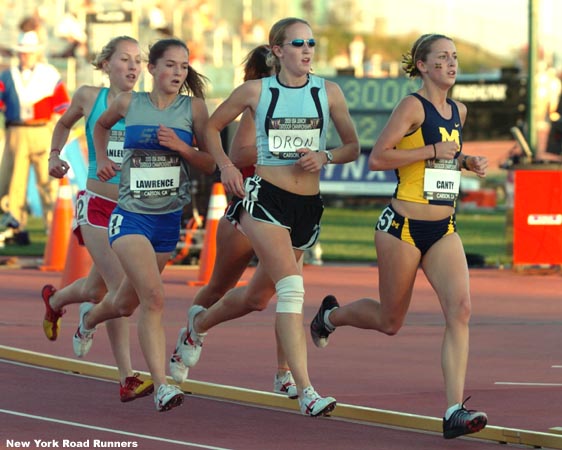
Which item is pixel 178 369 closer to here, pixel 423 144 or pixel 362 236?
pixel 423 144

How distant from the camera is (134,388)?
9617mm

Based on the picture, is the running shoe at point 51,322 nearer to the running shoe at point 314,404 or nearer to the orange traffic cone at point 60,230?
the running shoe at point 314,404

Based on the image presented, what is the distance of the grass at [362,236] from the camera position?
21.3m

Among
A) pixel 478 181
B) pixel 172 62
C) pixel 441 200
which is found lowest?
pixel 478 181

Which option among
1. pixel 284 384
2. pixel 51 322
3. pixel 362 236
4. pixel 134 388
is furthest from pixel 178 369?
pixel 362 236

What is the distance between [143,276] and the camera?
9258 mm

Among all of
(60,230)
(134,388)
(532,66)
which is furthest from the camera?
(532,66)

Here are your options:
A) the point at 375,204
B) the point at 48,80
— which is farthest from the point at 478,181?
the point at 48,80

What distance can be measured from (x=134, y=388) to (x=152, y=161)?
4.18 feet

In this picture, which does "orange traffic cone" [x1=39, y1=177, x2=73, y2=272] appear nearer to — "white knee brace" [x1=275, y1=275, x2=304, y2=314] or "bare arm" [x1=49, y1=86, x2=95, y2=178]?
"bare arm" [x1=49, y1=86, x2=95, y2=178]

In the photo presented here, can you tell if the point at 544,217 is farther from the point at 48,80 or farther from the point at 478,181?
the point at 478,181

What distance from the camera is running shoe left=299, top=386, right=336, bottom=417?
28.9 feet

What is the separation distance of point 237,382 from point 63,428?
2.08 metres

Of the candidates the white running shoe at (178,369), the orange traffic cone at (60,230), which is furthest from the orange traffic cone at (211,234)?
the white running shoe at (178,369)
